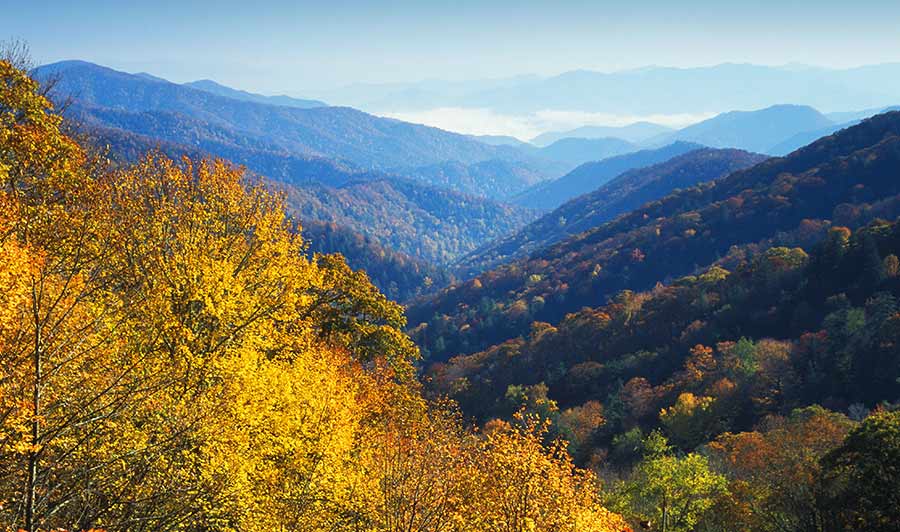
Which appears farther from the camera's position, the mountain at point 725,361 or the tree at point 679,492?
the mountain at point 725,361

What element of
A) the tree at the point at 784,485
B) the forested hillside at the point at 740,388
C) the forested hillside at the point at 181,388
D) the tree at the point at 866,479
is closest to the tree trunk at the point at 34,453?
the forested hillside at the point at 181,388

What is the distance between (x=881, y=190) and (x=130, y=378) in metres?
231

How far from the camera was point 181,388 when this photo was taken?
59.2ft

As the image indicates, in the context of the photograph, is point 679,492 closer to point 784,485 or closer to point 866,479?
point 784,485

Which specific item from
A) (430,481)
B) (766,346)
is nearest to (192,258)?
(430,481)

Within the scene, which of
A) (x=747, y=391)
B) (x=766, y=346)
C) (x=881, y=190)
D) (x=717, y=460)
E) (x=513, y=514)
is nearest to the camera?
(x=513, y=514)

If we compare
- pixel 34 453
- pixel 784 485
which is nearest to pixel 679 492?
pixel 784 485

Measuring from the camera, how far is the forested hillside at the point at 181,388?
13.2 meters

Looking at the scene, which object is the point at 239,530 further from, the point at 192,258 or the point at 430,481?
the point at 192,258

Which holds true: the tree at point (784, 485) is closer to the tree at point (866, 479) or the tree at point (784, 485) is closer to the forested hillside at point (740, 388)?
the forested hillside at point (740, 388)

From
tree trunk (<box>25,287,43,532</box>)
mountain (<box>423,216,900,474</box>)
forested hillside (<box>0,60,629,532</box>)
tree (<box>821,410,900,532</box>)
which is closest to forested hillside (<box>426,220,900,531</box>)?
tree (<box>821,410,900,532</box>)

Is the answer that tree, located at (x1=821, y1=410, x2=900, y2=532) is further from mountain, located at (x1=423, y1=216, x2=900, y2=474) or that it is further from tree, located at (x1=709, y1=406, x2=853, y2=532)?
mountain, located at (x1=423, y1=216, x2=900, y2=474)

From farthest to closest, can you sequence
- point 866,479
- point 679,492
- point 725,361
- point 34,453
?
point 725,361, point 679,492, point 866,479, point 34,453

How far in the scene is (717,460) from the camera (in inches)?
2010
